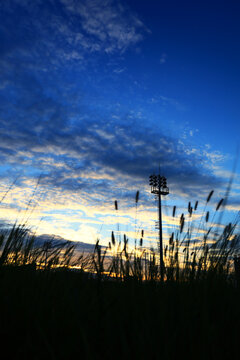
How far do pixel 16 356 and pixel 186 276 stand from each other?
2201mm

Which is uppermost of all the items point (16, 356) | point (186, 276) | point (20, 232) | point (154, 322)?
point (20, 232)

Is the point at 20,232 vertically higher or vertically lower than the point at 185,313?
higher

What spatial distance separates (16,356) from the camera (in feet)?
5.14

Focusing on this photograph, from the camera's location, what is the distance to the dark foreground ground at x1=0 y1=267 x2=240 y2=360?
1.48 meters

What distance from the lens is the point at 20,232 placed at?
4.43 metres

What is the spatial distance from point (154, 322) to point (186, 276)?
1599 millimetres

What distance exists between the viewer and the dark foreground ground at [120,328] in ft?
4.84

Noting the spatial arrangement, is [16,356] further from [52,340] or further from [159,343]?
[159,343]

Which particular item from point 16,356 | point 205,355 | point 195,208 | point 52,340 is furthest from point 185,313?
point 195,208

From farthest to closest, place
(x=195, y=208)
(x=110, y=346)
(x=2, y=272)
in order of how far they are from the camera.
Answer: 1. (x=195, y=208)
2. (x=2, y=272)
3. (x=110, y=346)

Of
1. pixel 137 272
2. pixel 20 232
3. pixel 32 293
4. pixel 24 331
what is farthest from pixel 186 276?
pixel 20 232

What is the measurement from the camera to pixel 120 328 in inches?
58.5

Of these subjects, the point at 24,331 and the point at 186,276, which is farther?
the point at 186,276

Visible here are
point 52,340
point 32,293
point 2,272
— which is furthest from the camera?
point 2,272
